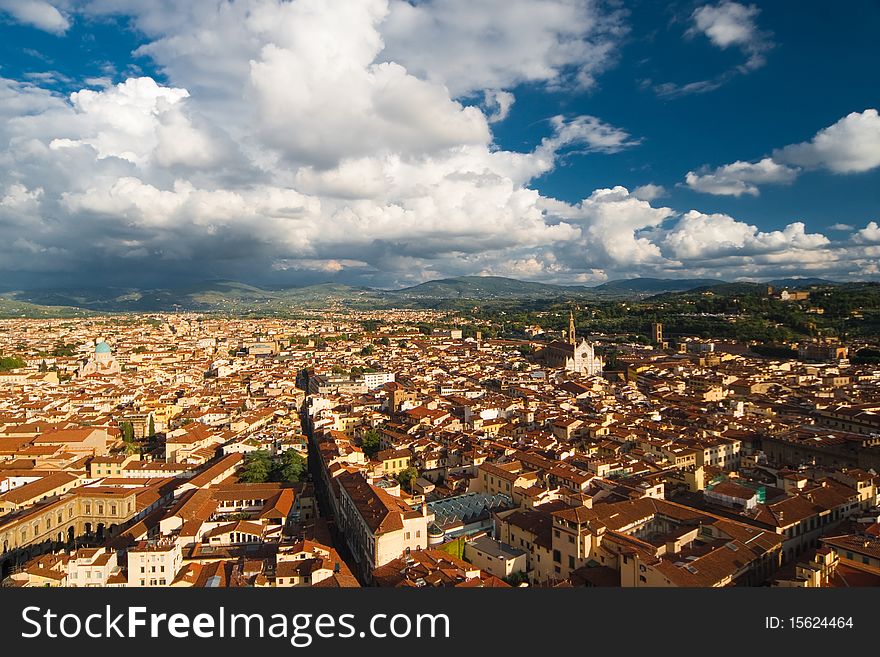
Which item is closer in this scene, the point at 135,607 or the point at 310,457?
the point at 135,607

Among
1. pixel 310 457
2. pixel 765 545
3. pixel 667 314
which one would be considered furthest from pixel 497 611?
pixel 667 314

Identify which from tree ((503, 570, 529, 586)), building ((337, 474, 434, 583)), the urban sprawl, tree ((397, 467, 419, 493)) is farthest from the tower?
tree ((503, 570, 529, 586))

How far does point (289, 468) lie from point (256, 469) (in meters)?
1.11

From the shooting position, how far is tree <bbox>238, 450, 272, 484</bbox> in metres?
20.3

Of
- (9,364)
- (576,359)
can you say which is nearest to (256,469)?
(576,359)

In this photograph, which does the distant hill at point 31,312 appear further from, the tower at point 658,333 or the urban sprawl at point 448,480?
the tower at point 658,333

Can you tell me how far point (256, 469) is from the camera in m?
20.6

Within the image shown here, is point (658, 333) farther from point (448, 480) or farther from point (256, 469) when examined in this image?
point (256, 469)

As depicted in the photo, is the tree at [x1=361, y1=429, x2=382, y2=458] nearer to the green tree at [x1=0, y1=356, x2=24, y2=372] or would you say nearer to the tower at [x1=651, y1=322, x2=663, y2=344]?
the green tree at [x1=0, y1=356, x2=24, y2=372]

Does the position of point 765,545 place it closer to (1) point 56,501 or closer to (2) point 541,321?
(1) point 56,501

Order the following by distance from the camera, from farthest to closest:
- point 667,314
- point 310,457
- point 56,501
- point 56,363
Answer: point 667,314 → point 56,363 → point 310,457 → point 56,501

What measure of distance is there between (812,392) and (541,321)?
61.0 metres

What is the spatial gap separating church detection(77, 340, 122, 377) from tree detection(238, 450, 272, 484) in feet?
110

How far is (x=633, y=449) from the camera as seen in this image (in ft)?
74.2
